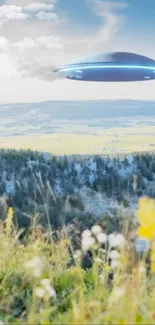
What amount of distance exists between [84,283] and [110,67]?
7303 mm

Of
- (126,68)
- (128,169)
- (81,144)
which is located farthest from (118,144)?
(126,68)

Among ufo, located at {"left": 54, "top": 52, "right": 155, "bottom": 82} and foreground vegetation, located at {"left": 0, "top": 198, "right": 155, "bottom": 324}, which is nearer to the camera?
foreground vegetation, located at {"left": 0, "top": 198, "right": 155, "bottom": 324}

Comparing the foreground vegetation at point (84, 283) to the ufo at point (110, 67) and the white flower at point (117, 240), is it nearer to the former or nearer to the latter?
the white flower at point (117, 240)

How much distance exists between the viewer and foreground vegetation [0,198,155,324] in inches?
69.2

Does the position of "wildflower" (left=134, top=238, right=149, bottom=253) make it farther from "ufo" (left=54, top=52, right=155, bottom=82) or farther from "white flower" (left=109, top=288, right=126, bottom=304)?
"ufo" (left=54, top=52, right=155, bottom=82)

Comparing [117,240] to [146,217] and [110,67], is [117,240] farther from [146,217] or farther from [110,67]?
[110,67]

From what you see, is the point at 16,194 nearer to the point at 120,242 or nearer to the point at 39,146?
the point at 39,146

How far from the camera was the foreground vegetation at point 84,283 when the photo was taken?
176cm

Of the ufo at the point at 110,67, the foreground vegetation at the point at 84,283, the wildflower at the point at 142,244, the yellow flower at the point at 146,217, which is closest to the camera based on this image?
the yellow flower at the point at 146,217

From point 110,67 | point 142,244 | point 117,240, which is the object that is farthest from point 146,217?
point 110,67

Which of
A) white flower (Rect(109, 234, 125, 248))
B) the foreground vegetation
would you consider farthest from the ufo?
white flower (Rect(109, 234, 125, 248))

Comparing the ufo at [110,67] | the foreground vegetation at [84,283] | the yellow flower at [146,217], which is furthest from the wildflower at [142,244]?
the ufo at [110,67]

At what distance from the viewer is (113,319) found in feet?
5.93

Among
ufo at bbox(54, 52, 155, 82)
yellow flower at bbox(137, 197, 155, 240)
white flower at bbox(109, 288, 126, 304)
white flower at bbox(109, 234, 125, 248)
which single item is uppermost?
ufo at bbox(54, 52, 155, 82)
